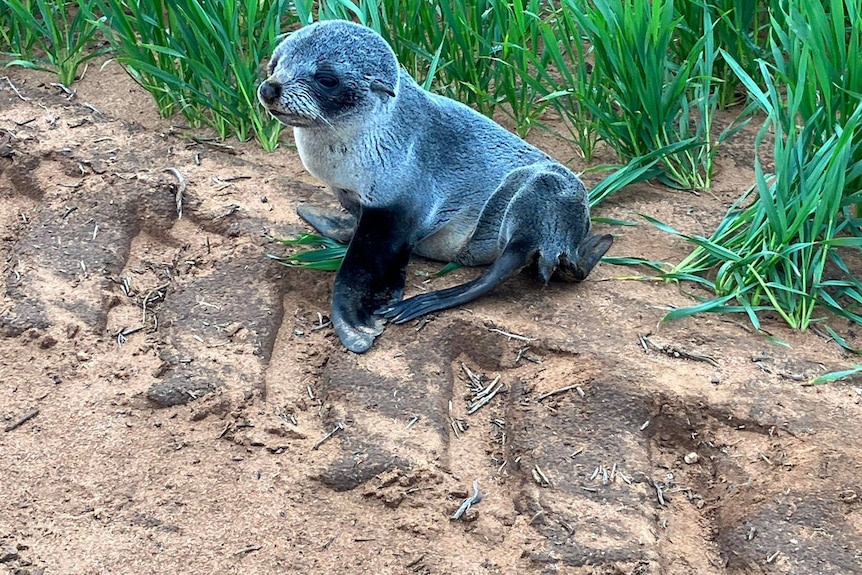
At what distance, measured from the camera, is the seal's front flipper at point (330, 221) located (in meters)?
3.66

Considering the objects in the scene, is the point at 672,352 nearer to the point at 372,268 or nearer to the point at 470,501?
the point at 470,501

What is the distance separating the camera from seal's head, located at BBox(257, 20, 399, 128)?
306 cm

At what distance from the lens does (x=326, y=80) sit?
3098 millimetres

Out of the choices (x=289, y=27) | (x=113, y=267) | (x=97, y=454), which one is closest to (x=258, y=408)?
(x=97, y=454)

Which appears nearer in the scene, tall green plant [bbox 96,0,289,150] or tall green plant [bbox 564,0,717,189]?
tall green plant [bbox 564,0,717,189]

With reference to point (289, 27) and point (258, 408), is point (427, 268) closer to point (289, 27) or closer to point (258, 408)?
point (258, 408)

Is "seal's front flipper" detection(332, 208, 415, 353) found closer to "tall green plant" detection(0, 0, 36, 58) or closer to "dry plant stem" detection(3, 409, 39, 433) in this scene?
"dry plant stem" detection(3, 409, 39, 433)

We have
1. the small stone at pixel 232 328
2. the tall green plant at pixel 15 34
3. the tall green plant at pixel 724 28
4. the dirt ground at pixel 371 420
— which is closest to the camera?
the dirt ground at pixel 371 420

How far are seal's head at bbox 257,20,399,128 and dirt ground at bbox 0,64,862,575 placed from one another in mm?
686

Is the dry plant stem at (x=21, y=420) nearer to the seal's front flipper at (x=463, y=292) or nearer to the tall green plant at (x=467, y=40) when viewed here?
the seal's front flipper at (x=463, y=292)

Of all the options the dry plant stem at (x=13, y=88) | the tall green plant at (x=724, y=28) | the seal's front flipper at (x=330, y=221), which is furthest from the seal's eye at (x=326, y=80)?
the dry plant stem at (x=13, y=88)

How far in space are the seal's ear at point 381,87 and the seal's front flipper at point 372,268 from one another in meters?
0.42

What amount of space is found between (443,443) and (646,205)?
1.62 m

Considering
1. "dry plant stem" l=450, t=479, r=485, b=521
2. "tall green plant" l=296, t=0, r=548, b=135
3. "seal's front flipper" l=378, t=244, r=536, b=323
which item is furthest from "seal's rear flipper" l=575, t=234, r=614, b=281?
"dry plant stem" l=450, t=479, r=485, b=521
